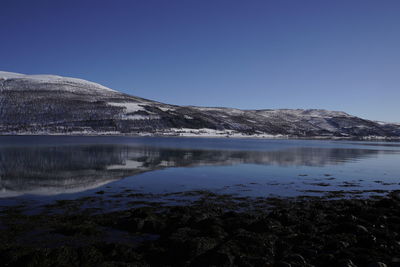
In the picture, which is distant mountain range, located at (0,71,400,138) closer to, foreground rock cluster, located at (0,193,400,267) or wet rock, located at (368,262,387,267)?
foreground rock cluster, located at (0,193,400,267)

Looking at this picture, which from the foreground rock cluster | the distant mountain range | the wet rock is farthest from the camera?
the distant mountain range

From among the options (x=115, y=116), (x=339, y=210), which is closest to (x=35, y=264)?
(x=339, y=210)

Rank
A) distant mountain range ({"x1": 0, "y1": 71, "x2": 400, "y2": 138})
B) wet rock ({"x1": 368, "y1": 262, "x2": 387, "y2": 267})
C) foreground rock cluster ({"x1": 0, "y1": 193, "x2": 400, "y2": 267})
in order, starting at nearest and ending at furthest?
wet rock ({"x1": 368, "y1": 262, "x2": 387, "y2": 267}) → foreground rock cluster ({"x1": 0, "y1": 193, "x2": 400, "y2": 267}) → distant mountain range ({"x1": 0, "y1": 71, "x2": 400, "y2": 138})

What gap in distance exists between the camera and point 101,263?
29.4ft

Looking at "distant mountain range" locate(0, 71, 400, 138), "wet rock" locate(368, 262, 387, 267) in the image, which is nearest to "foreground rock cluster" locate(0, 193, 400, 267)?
"wet rock" locate(368, 262, 387, 267)

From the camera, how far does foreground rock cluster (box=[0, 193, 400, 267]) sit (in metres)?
9.23

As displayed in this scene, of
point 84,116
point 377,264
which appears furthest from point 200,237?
point 84,116

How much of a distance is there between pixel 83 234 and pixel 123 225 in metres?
1.65

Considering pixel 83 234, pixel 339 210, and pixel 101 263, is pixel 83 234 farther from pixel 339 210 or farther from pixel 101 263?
pixel 339 210

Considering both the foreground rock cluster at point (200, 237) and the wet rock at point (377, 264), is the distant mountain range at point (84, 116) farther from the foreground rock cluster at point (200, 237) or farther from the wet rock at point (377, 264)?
the wet rock at point (377, 264)

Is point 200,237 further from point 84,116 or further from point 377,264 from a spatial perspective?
point 84,116

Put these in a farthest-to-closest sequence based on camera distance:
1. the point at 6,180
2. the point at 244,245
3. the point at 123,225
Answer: the point at 6,180 < the point at 123,225 < the point at 244,245

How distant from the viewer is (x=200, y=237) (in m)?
10.9

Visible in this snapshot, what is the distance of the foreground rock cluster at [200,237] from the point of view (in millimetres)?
9234
